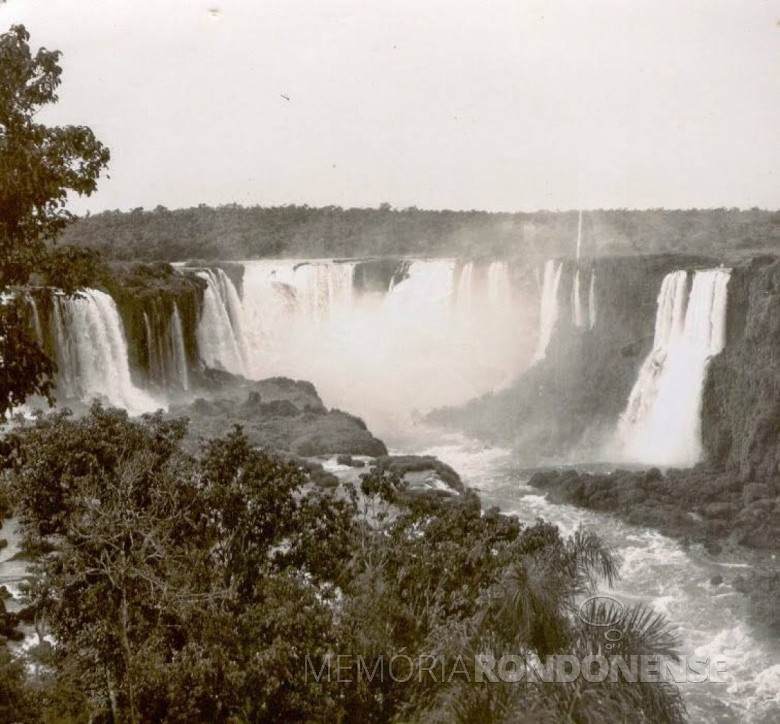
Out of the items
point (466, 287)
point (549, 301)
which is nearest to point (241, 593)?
point (549, 301)

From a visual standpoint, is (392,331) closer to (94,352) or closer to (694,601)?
(94,352)

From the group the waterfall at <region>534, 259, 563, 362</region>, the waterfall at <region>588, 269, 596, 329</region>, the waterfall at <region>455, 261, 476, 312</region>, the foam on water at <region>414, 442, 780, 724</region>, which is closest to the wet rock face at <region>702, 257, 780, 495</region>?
the foam on water at <region>414, 442, 780, 724</region>

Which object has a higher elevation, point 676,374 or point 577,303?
point 577,303

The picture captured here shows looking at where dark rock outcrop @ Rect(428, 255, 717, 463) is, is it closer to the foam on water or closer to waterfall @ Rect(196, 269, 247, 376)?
the foam on water

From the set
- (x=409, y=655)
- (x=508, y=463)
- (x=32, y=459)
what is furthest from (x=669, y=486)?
(x=32, y=459)

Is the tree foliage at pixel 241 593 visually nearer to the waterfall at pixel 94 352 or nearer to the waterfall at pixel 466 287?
the waterfall at pixel 94 352

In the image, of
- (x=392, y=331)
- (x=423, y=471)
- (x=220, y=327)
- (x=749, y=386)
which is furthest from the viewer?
(x=392, y=331)

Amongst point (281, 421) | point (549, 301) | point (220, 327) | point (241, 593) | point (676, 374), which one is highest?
point (241, 593)
